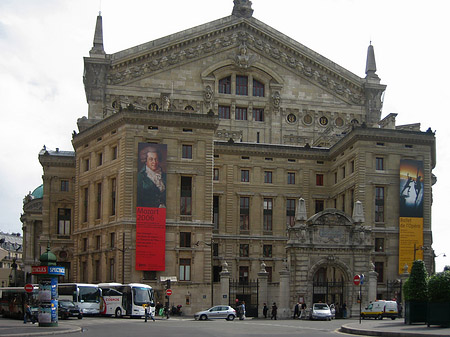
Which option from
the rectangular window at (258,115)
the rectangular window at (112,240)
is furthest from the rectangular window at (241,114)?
the rectangular window at (112,240)

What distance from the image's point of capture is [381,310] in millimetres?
69500

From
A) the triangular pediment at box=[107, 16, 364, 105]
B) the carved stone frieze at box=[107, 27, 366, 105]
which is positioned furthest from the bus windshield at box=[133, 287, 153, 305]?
the carved stone frieze at box=[107, 27, 366, 105]

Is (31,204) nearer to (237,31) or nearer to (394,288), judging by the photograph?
(237,31)

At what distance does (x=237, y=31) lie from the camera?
334 feet

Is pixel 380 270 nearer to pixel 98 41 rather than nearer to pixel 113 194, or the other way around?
pixel 113 194

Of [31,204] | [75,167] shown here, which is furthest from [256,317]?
[31,204]

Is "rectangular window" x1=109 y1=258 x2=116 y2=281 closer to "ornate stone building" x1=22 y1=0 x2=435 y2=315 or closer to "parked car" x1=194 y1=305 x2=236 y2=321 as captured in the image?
"ornate stone building" x1=22 y1=0 x2=435 y2=315

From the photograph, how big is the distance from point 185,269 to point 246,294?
684cm

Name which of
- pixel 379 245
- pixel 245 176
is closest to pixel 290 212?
pixel 245 176

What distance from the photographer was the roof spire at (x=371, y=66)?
104375mm

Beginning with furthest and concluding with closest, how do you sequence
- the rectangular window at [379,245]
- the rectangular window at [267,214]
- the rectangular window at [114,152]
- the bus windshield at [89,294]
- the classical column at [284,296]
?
the rectangular window at [267,214] → the rectangular window at [379,245] → the rectangular window at [114,152] → the classical column at [284,296] → the bus windshield at [89,294]

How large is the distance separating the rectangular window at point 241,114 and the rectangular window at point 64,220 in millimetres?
23285

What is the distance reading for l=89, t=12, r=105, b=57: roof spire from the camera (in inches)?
3814

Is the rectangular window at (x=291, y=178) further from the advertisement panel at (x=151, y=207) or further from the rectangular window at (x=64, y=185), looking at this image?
the rectangular window at (x=64, y=185)
